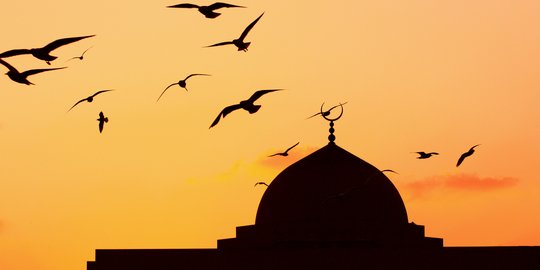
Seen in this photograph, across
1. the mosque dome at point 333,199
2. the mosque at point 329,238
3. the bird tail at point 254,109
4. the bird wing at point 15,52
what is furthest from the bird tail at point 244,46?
the mosque dome at point 333,199

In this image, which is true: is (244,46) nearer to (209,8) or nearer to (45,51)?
(209,8)

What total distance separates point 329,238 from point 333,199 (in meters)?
0.92

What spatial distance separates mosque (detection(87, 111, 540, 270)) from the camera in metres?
29.2

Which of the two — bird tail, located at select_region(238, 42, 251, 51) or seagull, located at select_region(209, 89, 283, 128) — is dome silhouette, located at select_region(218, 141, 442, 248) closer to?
seagull, located at select_region(209, 89, 283, 128)

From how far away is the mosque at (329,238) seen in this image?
2917 cm

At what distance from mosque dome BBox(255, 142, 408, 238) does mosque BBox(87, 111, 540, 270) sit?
24 millimetres

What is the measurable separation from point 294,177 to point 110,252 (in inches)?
187

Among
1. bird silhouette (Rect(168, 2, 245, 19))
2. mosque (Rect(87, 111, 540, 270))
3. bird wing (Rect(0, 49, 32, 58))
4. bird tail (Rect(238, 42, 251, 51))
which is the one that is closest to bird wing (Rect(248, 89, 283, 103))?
bird tail (Rect(238, 42, 251, 51))

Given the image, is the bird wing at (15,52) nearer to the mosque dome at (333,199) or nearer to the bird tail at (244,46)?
the bird tail at (244,46)

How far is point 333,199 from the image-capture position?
31375 millimetres

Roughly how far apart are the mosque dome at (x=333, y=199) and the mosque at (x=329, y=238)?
2 centimetres

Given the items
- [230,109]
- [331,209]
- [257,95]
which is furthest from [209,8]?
[331,209]

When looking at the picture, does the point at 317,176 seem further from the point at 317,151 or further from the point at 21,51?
the point at 21,51

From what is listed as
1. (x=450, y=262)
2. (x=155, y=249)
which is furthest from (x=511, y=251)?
(x=155, y=249)
